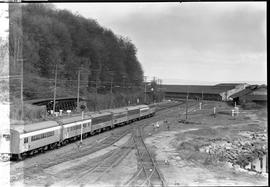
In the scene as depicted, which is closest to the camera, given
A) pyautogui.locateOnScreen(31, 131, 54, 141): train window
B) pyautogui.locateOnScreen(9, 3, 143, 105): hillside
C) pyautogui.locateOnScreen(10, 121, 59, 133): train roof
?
pyautogui.locateOnScreen(10, 121, 59, 133): train roof

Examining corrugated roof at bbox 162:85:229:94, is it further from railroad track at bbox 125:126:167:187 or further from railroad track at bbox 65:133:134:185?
railroad track at bbox 125:126:167:187

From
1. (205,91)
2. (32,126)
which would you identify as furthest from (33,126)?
(205,91)

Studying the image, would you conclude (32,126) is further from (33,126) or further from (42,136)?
(42,136)

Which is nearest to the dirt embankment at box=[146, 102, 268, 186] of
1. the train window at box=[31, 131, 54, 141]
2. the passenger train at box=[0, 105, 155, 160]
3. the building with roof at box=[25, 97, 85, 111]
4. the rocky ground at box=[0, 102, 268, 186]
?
the rocky ground at box=[0, 102, 268, 186]

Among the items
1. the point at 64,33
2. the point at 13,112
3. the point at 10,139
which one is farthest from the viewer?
the point at 64,33

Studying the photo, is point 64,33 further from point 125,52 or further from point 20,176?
point 20,176

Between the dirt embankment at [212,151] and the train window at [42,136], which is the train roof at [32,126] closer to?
the train window at [42,136]

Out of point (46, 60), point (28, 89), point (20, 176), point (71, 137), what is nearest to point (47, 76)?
point (46, 60)

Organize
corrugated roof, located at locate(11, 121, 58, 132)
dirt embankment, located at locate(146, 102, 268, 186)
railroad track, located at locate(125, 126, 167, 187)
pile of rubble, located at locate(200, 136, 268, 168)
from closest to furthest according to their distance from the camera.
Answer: railroad track, located at locate(125, 126, 167, 187)
dirt embankment, located at locate(146, 102, 268, 186)
corrugated roof, located at locate(11, 121, 58, 132)
pile of rubble, located at locate(200, 136, 268, 168)
